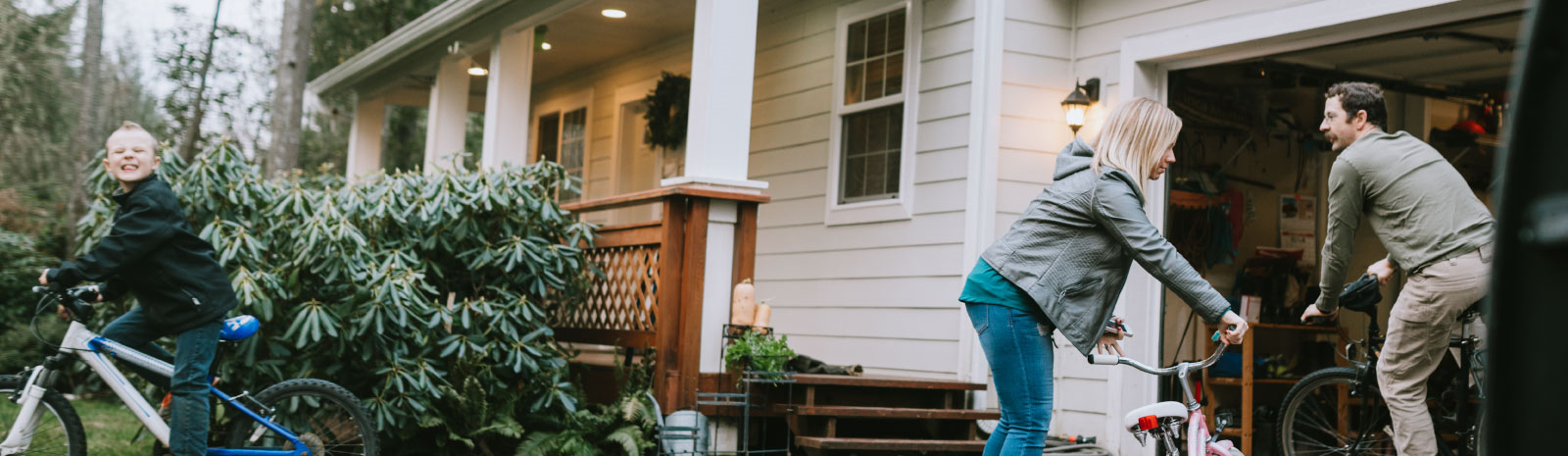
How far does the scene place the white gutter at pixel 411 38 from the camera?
380 inches

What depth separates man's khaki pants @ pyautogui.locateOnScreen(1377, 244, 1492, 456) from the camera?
413 centimetres

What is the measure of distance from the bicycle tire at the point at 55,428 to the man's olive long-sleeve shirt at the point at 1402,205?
194 inches

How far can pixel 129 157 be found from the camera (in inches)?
192

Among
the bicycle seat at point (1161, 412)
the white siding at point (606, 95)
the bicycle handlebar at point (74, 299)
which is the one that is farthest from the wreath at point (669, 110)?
the bicycle seat at point (1161, 412)

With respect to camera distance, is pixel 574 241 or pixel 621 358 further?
pixel 621 358

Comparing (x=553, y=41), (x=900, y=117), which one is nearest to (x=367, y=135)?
(x=553, y=41)

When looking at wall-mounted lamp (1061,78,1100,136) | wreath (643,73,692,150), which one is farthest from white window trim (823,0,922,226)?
wreath (643,73,692,150)

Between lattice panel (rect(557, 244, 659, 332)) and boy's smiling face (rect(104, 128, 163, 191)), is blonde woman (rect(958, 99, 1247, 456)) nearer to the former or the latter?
lattice panel (rect(557, 244, 659, 332))

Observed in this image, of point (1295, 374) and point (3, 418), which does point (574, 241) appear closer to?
point (3, 418)

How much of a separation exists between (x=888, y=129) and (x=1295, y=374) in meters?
3.08

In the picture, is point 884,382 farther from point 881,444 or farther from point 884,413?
point 881,444

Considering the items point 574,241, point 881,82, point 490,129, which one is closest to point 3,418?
point 574,241

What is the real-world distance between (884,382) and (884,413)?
0.24 m

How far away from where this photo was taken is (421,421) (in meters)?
6.09
